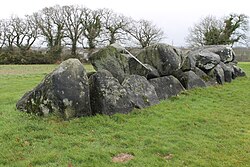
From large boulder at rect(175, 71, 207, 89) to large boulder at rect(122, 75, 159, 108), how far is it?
322cm

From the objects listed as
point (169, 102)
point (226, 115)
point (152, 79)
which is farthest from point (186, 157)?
point (152, 79)

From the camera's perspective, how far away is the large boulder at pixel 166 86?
10.8m

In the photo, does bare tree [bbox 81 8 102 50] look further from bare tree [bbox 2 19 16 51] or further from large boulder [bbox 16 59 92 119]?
large boulder [bbox 16 59 92 119]

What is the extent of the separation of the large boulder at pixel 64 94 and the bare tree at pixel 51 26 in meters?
36.4

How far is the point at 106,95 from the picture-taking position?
25.7ft

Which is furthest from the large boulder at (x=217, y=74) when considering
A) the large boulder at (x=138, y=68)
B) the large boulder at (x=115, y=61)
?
the large boulder at (x=115, y=61)

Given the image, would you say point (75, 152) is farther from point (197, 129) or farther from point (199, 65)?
point (199, 65)

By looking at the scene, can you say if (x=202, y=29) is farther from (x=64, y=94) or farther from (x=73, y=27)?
(x=64, y=94)

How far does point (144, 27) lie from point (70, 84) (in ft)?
145

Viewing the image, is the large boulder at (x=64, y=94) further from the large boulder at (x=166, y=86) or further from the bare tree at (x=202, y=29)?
the bare tree at (x=202, y=29)

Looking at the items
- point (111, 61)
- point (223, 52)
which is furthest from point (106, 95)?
point (223, 52)

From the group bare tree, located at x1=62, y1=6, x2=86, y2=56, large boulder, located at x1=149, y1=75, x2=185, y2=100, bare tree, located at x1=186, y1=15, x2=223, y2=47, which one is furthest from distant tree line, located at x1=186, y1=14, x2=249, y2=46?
large boulder, located at x1=149, y1=75, x2=185, y2=100

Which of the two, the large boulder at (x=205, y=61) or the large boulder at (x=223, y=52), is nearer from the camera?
the large boulder at (x=205, y=61)

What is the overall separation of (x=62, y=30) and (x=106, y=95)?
125 feet
